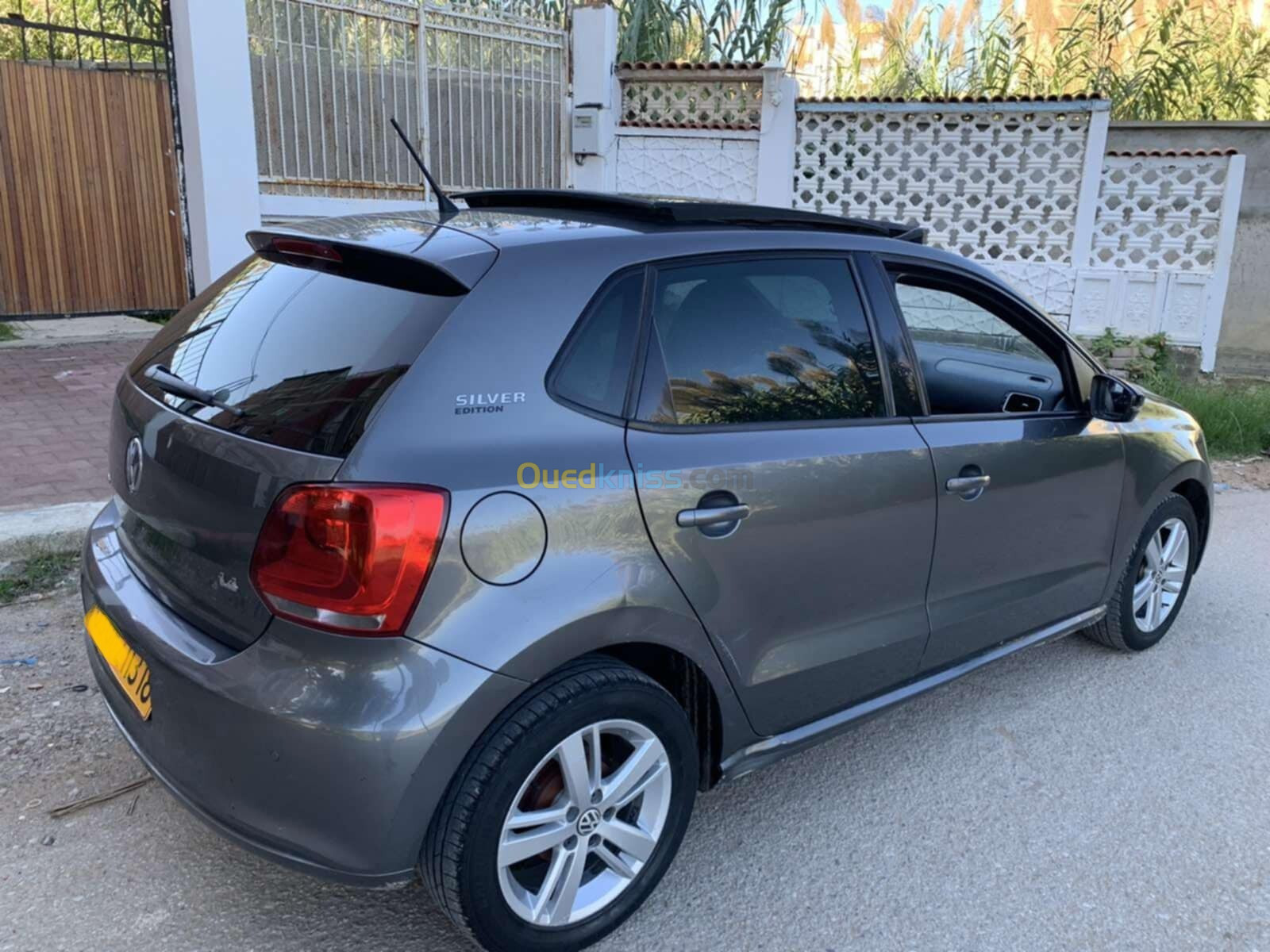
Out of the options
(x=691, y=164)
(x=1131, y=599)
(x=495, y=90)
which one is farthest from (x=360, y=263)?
(x=691, y=164)

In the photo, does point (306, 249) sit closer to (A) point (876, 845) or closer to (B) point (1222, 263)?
(A) point (876, 845)

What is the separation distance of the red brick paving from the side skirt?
3590 mm

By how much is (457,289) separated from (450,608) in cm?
69

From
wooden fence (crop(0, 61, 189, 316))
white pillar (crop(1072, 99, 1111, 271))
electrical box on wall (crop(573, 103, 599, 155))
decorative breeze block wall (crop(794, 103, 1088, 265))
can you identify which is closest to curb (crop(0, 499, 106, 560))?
wooden fence (crop(0, 61, 189, 316))

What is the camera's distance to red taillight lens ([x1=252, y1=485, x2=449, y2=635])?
2.00 metres

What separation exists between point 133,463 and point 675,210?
59.5 inches

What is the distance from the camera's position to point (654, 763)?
2.44 m

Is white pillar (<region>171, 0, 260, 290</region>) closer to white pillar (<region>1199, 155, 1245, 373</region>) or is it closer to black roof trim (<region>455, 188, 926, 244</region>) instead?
black roof trim (<region>455, 188, 926, 244</region>)

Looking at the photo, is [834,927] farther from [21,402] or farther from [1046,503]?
[21,402]

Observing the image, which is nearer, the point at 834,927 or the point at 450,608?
the point at 450,608

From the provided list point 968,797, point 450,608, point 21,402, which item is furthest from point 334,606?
point 21,402

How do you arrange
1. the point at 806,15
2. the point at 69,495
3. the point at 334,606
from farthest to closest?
the point at 806,15 → the point at 69,495 → the point at 334,606

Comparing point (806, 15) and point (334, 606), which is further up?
point (806, 15)

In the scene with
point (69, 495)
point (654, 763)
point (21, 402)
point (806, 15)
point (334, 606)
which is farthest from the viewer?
point (806, 15)
